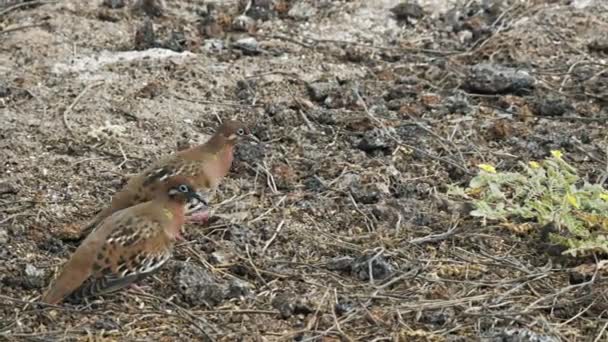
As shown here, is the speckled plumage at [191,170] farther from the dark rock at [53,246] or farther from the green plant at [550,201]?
the green plant at [550,201]

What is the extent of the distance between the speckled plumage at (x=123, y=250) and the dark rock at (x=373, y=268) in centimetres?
104

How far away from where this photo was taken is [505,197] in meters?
7.27

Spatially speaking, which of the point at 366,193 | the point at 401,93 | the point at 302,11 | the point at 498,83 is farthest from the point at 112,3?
the point at 366,193

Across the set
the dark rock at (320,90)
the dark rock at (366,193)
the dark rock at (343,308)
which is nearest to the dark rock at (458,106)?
the dark rock at (320,90)

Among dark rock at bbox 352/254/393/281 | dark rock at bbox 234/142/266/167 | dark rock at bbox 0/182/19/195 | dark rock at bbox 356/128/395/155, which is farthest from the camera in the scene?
dark rock at bbox 356/128/395/155

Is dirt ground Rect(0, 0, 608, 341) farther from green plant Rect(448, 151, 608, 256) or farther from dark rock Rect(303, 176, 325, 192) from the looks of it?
green plant Rect(448, 151, 608, 256)

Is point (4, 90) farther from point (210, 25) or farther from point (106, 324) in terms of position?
point (106, 324)

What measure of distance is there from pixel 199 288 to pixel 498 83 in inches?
137

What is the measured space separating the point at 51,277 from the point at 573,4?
554 centimetres

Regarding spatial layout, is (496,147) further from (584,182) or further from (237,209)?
(237,209)

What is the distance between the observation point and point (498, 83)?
8.88 m

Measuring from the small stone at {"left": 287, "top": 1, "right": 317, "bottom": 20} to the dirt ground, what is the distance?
0.08 ft

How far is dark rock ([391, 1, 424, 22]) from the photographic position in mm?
9961

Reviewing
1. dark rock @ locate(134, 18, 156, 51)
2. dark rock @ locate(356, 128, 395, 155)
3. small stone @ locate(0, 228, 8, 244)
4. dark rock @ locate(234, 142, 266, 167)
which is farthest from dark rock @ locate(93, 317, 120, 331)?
dark rock @ locate(134, 18, 156, 51)
